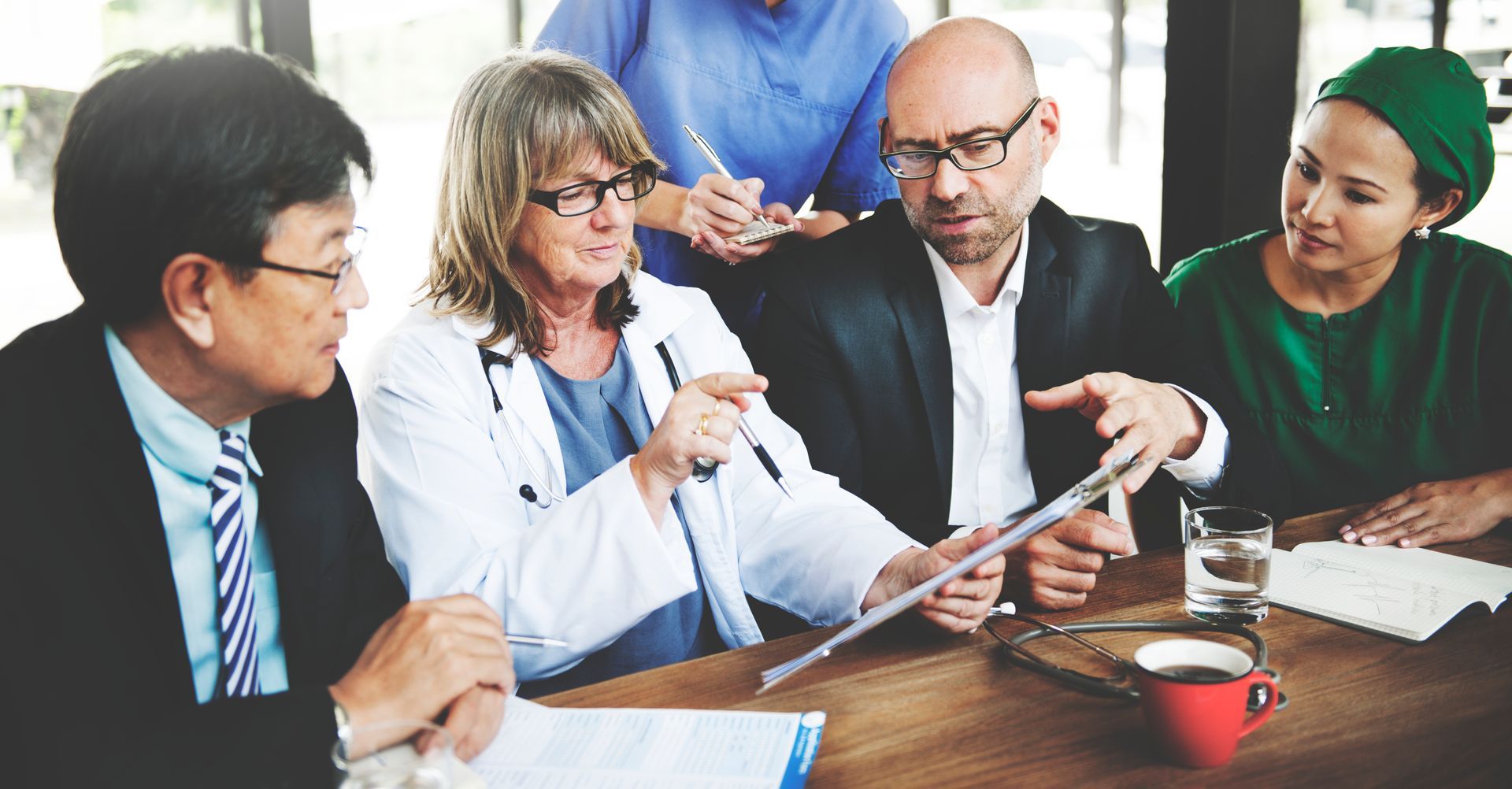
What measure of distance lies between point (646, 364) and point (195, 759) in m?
1.06

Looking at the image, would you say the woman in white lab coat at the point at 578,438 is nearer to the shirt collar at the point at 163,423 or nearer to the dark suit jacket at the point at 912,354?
the dark suit jacket at the point at 912,354

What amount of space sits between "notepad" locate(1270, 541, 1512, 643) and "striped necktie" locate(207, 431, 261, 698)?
131 cm

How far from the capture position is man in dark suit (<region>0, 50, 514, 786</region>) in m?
1.09

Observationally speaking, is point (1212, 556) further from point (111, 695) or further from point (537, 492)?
point (111, 695)

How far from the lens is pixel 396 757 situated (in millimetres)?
1016

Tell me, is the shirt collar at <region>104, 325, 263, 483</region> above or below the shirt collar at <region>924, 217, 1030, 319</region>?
above

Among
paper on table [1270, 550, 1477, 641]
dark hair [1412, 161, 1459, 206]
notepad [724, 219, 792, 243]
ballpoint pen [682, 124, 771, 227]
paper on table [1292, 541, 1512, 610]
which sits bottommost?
paper on table [1292, 541, 1512, 610]

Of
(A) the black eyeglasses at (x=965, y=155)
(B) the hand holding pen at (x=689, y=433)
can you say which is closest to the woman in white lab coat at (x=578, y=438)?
(B) the hand holding pen at (x=689, y=433)

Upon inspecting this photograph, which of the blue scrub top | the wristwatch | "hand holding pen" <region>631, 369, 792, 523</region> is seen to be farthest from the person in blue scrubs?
the wristwatch

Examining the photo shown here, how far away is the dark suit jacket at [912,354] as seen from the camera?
7.27 feet

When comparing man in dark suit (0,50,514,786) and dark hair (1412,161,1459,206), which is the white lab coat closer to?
man in dark suit (0,50,514,786)

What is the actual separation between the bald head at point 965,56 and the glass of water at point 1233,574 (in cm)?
99

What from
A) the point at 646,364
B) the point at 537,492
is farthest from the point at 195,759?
the point at 646,364

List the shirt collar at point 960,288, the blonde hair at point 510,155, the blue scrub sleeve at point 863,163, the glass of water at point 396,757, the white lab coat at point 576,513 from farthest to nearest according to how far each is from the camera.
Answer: the blue scrub sleeve at point 863,163 < the shirt collar at point 960,288 < the blonde hair at point 510,155 < the white lab coat at point 576,513 < the glass of water at point 396,757
